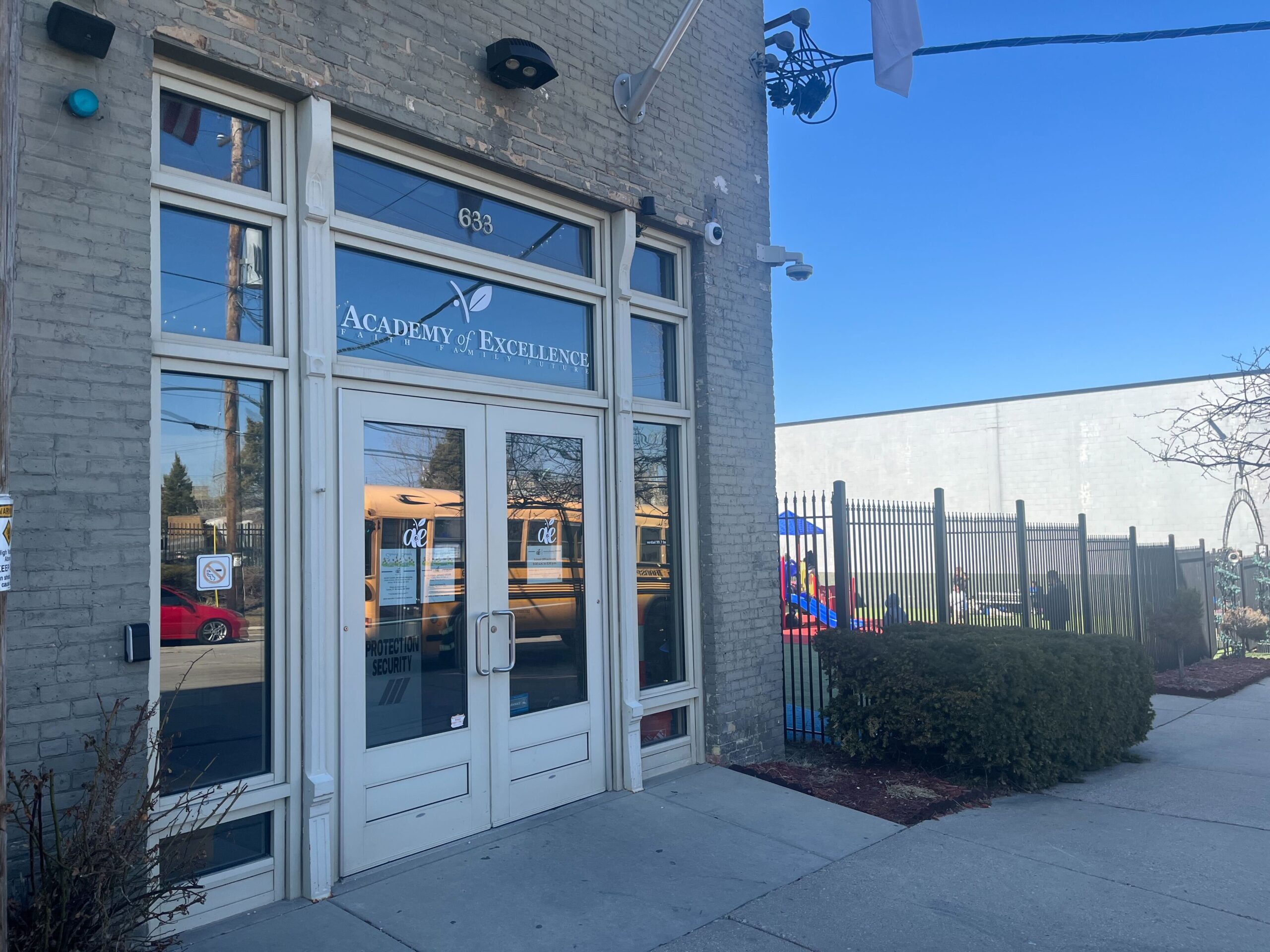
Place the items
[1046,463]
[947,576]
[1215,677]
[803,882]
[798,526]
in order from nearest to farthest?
[803,882], [798,526], [947,576], [1215,677], [1046,463]

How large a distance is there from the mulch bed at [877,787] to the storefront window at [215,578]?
385 cm

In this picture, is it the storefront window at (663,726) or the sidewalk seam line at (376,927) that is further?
the storefront window at (663,726)

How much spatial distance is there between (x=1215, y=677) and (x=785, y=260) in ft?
30.8

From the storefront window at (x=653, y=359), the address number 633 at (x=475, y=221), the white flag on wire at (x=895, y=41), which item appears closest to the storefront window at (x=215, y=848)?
the address number 633 at (x=475, y=221)

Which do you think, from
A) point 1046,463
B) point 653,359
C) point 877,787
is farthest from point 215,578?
point 1046,463

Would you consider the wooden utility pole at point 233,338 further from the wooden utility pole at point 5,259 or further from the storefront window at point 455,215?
the wooden utility pole at point 5,259

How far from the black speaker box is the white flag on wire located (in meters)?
5.58

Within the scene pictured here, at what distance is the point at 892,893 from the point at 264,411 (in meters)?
4.16

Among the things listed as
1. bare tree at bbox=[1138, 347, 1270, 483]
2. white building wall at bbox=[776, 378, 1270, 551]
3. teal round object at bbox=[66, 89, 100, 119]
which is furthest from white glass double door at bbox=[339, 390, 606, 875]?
white building wall at bbox=[776, 378, 1270, 551]

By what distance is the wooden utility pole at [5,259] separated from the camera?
9.63 feet

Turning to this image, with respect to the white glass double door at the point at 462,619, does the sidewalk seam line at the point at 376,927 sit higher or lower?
lower

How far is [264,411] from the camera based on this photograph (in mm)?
4680

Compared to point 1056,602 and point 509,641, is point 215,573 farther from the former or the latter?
point 1056,602

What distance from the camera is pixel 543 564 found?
19.6ft
